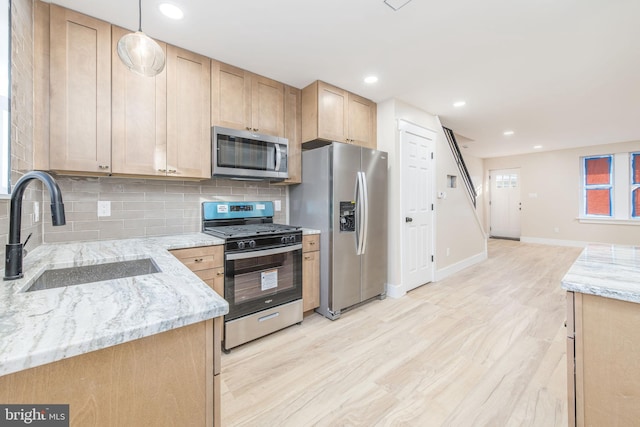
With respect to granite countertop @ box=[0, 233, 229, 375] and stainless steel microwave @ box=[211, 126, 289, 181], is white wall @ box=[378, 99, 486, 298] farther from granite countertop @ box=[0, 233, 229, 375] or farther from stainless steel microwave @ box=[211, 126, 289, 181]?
granite countertop @ box=[0, 233, 229, 375]

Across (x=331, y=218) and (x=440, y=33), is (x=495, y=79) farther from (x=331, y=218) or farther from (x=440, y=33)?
(x=331, y=218)

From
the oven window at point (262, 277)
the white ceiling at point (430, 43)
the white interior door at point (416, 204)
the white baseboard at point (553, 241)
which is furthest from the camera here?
the white baseboard at point (553, 241)

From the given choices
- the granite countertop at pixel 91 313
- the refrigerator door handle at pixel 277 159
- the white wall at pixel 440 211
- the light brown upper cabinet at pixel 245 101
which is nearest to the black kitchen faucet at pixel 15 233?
the granite countertop at pixel 91 313

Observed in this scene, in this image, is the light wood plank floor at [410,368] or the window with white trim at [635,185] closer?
the light wood plank floor at [410,368]

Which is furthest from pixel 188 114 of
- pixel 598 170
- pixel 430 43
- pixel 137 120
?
pixel 598 170

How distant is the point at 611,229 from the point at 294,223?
24.5 feet

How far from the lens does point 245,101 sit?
2.58 meters

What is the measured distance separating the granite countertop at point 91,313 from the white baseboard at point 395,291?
2.70m

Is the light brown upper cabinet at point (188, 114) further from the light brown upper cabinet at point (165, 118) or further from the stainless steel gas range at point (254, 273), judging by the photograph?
the stainless steel gas range at point (254, 273)

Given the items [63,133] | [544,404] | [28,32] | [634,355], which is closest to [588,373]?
[634,355]

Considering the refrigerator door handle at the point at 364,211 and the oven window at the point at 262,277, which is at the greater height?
the refrigerator door handle at the point at 364,211

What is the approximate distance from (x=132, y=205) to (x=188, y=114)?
0.90 metres

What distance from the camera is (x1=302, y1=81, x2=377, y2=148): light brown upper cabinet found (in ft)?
9.26

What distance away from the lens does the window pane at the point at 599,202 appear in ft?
20.2
